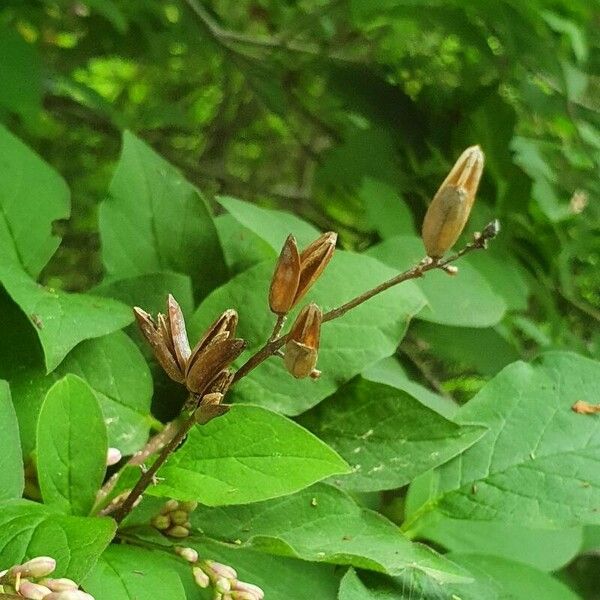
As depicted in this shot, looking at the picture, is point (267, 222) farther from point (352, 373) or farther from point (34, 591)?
point (34, 591)

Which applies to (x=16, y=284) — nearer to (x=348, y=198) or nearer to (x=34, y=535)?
(x=34, y=535)

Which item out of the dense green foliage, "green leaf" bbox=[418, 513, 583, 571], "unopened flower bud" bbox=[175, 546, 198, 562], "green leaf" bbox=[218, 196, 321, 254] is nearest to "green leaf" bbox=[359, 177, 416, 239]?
the dense green foliage

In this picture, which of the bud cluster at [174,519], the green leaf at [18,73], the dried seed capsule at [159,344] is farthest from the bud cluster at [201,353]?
the green leaf at [18,73]

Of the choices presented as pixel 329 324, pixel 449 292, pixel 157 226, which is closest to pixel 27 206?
pixel 157 226

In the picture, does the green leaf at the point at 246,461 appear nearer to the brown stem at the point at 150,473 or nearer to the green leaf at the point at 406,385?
the brown stem at the point at 150,473

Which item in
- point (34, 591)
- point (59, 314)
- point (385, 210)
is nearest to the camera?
point (34, 591)

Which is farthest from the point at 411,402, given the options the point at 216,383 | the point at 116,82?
the point at 116,82
